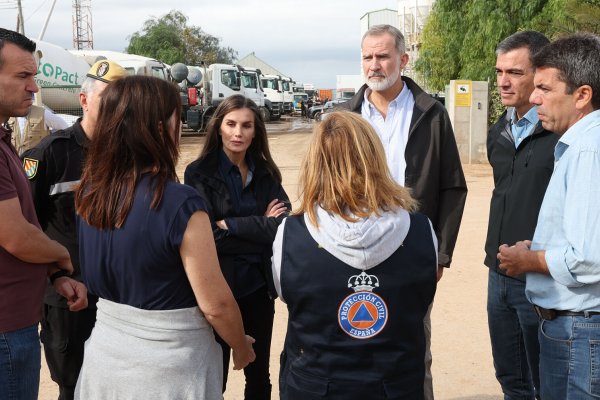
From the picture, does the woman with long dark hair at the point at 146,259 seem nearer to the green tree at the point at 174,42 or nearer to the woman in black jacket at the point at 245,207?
the woman in black jacket at the point at 245,207

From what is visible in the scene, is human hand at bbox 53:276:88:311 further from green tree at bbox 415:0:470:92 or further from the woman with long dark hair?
green tree at bbox 415:0:470:92

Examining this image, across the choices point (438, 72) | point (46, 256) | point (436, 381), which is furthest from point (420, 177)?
point (438, 72)

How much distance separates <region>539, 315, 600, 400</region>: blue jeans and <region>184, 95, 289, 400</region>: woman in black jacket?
1410mm

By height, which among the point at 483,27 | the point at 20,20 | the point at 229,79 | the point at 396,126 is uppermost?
the point at 20,20

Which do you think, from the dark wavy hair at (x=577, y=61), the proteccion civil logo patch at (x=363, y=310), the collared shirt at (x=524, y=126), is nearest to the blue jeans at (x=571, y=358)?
the proteccion civil logo patch at (x=363, y=310)

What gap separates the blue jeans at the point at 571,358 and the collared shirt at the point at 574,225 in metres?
0.06

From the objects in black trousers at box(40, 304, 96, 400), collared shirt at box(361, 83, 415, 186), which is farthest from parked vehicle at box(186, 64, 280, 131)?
black trousers at box(40, 304, 96, 400)

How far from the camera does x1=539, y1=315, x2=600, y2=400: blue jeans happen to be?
7.67 ft

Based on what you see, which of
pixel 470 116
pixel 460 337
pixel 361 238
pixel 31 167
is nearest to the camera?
pixel 361 238

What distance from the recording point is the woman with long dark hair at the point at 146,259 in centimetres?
221

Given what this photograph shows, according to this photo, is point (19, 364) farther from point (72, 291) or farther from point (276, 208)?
point (276, 208)

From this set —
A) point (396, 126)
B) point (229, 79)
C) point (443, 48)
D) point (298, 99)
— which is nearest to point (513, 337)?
point (396, 126)

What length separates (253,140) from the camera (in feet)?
12.4

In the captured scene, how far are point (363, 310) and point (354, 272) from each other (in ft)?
0.44
